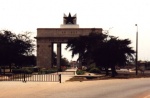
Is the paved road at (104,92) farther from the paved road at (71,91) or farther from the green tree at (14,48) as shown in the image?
the green tree at (14,48)

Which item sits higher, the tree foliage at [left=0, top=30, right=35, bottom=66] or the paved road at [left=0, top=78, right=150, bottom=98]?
the tree foliage at [left=0, top=30, right=35, bottom=66]

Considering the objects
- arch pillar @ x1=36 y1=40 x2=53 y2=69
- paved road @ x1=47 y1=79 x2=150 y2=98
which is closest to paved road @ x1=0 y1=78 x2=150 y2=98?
paved road @ x1=47 y1=79 x2=150 y2=98

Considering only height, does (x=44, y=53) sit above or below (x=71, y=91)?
above

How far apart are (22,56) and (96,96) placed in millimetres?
41801

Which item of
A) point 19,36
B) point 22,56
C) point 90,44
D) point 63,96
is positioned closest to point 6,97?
point 63,96

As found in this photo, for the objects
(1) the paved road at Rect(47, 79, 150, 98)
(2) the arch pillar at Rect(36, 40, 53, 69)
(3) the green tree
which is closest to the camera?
(1) the paved road at Rect(47, 79, 150, 98)

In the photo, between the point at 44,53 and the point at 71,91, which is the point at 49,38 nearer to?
the point at 44,53

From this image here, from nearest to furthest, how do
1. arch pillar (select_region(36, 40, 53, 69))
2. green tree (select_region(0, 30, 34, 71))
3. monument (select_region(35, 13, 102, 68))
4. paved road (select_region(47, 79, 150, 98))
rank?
paved road (select_region(47, 79, 150, 98)) < green tree (select_region(0, 30, 34, 71)) < monument (select_region(35, 13, 102, 68)) < arch pillar (select_region(36, 40, 53, 69))

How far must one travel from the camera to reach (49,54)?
94438 millimetres

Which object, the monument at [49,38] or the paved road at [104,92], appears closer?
the paved road at [104,92]

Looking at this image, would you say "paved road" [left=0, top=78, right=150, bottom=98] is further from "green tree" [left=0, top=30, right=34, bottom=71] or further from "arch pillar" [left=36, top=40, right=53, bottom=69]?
"arch pillar" [left=36, top=40, right=53, bottom=69]

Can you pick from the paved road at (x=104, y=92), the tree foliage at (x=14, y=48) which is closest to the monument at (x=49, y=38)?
the tree foliage at (x=14, y=48)

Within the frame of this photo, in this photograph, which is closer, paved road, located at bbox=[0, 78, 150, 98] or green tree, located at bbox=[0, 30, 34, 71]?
paved road, located at bbox=[0, 78, 150, 98]

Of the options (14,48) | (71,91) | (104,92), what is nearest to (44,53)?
(14,48)
